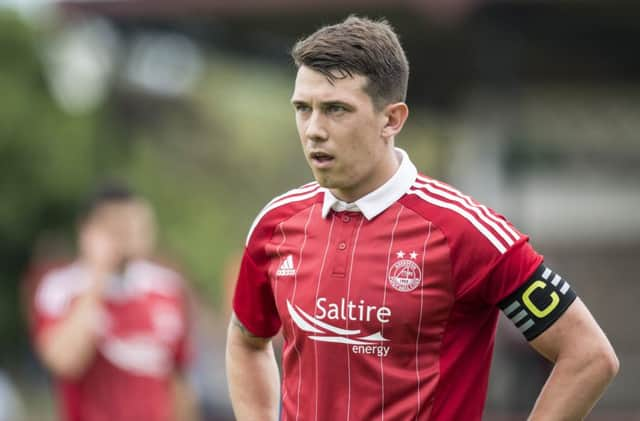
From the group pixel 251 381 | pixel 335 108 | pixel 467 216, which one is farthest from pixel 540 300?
pixel 251 381

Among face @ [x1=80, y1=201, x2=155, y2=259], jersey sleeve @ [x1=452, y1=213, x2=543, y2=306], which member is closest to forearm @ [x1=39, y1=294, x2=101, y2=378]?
face @ [x1=80, y1=201, x2=155, y2=259]

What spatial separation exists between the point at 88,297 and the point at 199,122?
1268 inches

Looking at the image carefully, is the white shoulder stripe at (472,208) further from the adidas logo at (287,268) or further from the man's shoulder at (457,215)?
the adidas logo at (287,268)

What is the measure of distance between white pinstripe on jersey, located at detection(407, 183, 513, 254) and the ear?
20cm

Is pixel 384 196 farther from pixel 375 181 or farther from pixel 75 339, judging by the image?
pixel 75 339

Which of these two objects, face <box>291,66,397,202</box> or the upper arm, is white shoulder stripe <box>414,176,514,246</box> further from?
the upper arm

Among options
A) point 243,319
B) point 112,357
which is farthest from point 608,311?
point 243,319

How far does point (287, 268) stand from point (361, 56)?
76cm

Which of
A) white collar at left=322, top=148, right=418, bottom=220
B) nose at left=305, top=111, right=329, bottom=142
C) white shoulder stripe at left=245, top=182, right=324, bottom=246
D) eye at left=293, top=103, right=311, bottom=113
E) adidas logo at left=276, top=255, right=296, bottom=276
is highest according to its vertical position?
eye at left=293, top=103, right=311, bottom=113

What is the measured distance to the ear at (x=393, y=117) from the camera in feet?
13.6

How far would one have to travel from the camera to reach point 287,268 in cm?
431

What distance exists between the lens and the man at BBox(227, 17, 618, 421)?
3.94m

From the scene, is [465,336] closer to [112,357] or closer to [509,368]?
[112,357]

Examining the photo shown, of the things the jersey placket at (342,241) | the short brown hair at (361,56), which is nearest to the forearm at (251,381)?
the jersey placket at (342,241)
